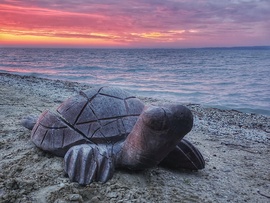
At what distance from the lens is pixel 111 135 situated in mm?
2811

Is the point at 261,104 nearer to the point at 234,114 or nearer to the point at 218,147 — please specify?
the point at 234,114

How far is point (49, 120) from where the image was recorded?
309cm

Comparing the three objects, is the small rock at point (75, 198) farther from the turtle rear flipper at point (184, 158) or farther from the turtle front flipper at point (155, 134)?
the turtle rear flipper at point (184, 158)

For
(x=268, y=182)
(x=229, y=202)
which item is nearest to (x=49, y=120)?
(x=229, y=202)

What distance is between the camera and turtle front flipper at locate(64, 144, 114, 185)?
253 cm

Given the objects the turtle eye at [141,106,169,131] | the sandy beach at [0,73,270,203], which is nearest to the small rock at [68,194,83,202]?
the sandy beach at [0,73,270,203]

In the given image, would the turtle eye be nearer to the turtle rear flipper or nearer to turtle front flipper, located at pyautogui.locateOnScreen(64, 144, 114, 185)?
turtle front flipper, located at pyautogui.locateOnScreen(64, 144, 114, 185)

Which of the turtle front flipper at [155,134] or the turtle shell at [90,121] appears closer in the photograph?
the turtle front flipper at [155,134]

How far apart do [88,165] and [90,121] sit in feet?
1.62

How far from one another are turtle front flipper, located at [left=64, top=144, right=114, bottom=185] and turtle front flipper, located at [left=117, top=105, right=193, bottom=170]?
0.18 metres

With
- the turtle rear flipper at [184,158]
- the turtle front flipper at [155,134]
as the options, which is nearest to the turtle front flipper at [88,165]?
the turtle front flipper at [155,134]

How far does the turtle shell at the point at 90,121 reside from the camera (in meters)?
2.83

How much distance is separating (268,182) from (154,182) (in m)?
1.46

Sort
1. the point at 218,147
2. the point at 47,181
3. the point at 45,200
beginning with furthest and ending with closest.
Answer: the point at 218,147 → the point at 47,181 → the point at 45,200
